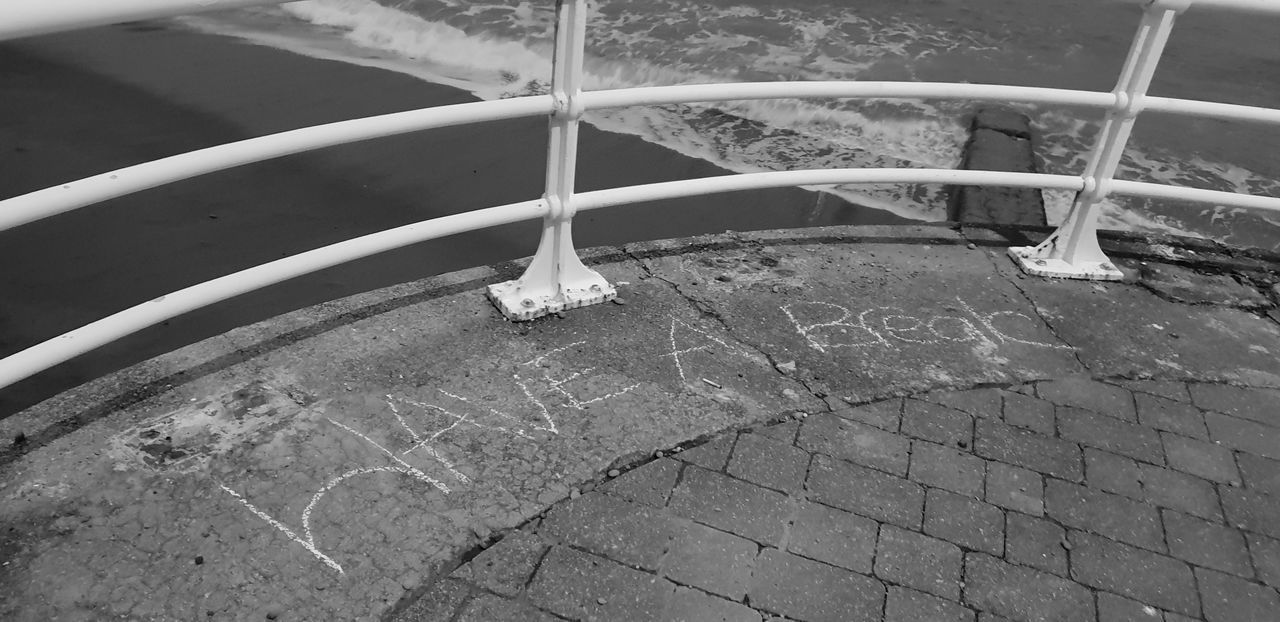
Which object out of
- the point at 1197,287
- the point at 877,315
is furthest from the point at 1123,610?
the point at 1197,287

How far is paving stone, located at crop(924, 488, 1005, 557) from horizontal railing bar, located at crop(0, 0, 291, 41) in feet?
7.87

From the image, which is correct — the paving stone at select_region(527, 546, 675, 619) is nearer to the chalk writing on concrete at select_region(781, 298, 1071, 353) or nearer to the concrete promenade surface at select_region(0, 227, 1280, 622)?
the concrete promenade surface at select_region(0, 227, 1280, 622)

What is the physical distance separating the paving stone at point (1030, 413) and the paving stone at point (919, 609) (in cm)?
95

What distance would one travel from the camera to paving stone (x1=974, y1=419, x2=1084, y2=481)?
2.93 metres

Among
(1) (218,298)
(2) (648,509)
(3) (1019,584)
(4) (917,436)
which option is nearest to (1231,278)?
(4) (917,436)

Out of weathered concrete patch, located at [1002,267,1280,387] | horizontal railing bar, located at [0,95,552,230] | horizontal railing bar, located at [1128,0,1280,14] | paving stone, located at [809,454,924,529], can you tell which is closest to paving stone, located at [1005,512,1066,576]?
paving stone, located at [809,454,924,529]

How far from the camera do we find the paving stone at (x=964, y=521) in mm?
2605

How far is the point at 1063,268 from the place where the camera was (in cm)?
420

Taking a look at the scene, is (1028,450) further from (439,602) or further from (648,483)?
(439,602)

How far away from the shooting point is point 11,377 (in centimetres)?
232

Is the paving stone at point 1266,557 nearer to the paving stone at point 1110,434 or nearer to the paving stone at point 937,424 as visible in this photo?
the paving stone at point 1110,434

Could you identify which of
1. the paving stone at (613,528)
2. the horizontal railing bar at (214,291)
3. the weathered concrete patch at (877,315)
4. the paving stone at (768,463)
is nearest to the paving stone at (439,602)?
the paving stone at (613,528)

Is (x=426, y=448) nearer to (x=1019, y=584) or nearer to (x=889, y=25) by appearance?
(x=1019, y=584)

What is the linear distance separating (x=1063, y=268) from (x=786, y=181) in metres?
1.44
